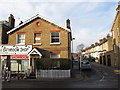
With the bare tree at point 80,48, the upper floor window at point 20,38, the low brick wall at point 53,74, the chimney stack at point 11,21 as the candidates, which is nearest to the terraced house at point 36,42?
the upper floor window at point 20,38

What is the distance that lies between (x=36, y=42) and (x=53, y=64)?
5.44m

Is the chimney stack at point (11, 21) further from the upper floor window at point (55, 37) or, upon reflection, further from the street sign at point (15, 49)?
the upper floor window at point (55, 37)

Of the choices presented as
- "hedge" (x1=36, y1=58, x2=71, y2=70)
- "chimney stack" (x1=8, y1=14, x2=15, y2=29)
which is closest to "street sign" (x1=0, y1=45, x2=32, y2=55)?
"hedge" (x1=36, y1=58, x2=71, y2=70)

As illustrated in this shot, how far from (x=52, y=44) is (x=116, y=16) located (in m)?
18.2

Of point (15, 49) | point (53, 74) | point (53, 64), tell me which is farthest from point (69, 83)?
point (15, 49)

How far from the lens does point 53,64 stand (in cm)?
1867

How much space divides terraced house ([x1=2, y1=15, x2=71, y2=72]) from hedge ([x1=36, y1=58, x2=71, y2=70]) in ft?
6.24

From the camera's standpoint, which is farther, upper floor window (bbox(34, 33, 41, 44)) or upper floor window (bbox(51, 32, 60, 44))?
upper floor window (bbox(34, 33, 41, 44))

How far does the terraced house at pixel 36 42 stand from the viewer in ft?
67.6

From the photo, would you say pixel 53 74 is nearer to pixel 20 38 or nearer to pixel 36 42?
pixel 36 42

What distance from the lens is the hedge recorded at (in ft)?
60.2

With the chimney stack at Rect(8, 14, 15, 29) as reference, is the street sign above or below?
below

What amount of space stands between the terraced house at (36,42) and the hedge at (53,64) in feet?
6.24

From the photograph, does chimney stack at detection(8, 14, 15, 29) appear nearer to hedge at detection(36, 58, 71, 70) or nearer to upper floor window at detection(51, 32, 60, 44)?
upper floor window at detection(51, 32, 60, 44)
